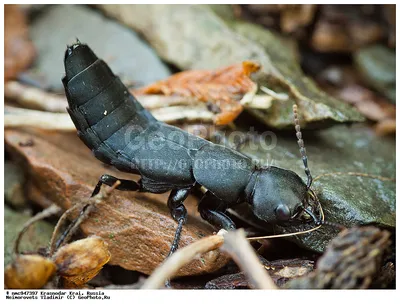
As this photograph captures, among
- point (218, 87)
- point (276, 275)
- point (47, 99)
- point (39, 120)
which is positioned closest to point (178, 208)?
point (276, 275)

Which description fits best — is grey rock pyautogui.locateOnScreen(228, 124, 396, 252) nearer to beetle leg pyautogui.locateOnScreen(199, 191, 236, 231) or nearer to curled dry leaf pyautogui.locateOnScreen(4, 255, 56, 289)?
beetle leg pyautogui.locateOnScreen(199, 191, 236, 231)

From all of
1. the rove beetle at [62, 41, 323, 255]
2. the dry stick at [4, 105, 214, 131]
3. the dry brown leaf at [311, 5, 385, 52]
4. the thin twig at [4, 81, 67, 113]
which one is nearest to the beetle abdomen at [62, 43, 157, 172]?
the rove beetle at [62, 41, 323, 255]

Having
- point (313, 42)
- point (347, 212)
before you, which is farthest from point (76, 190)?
point (313, 42)

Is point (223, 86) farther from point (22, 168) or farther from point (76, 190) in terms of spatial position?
point (22, 168)

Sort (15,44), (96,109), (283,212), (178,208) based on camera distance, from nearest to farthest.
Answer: (283,212) < (178,208) < (96,109) < (15,44)

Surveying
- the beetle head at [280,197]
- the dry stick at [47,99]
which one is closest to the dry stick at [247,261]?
the beetle head at [280,197]

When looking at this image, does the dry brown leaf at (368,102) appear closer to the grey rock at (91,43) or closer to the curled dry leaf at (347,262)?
the grey rock at (91,43)

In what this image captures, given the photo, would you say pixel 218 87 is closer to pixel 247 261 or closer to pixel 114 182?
pixel 114 182
